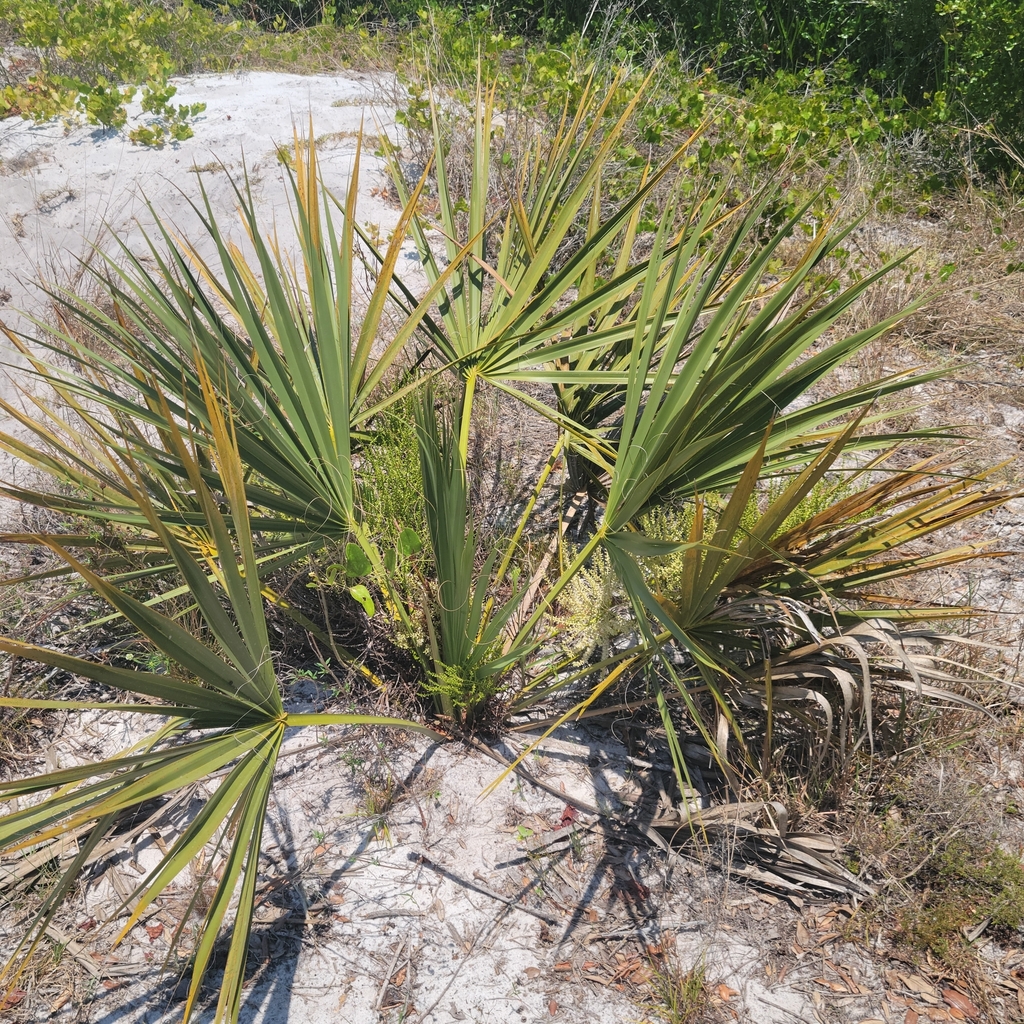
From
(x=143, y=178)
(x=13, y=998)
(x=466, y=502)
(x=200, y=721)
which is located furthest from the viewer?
(x=143, y=178)

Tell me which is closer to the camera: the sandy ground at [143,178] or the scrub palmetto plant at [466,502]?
the scrub palmetto plant at [466,502]

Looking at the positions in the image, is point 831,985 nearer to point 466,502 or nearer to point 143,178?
point 466,502

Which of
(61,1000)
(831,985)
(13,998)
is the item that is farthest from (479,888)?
(13,998)

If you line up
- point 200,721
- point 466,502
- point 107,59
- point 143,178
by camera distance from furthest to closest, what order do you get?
point 107,59 < point 143,178 < point 466,502 < point 200,721

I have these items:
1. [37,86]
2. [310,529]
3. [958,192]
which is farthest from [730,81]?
[310,529]

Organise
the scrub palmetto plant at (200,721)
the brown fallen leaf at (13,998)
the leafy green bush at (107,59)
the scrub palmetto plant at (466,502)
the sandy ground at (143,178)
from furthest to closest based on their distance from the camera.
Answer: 1. the leafy green bush at (107,59)
2. the sandy ground at (143,178)
3. the brown fallen leaf at (13,998)
4. the scrub palmetto plant at (466,502)
5. the scrub palmetto plant at (200,721)

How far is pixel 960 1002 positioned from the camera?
1923 mm

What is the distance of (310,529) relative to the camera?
2.10m

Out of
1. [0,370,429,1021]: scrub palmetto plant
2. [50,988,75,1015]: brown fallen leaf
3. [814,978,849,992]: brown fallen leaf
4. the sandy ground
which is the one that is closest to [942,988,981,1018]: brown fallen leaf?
[814,978,849,992]: brown fallen leaf

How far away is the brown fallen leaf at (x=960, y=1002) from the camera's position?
1.90m

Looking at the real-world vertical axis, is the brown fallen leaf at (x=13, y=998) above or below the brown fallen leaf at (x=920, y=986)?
above

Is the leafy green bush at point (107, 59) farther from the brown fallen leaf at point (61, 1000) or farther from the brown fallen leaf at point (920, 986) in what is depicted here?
the brown fallen leaf at point (920, 986)

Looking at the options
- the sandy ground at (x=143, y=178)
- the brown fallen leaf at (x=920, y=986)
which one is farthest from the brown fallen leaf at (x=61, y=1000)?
the sandy ground at (x=143, y=178)

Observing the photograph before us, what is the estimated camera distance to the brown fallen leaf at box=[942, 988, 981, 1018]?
1.90 meters
